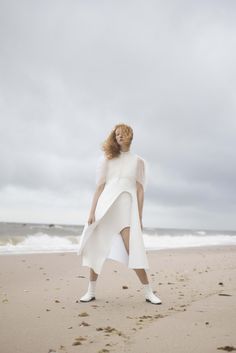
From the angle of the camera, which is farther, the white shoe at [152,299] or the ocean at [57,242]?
the ocean at [57,242]

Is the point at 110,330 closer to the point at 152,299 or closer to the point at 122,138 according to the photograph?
the point at 152,299

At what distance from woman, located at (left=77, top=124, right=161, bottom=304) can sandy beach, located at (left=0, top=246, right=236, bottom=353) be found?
0.50 meters

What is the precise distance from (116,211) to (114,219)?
0.35 ft

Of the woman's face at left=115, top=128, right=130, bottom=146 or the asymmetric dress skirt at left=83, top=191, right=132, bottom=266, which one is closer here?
the asymmetric dress skirt at left=83, top=191, right=132, bottom=266

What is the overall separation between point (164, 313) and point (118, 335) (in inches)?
39.1

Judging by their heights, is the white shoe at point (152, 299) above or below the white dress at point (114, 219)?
below

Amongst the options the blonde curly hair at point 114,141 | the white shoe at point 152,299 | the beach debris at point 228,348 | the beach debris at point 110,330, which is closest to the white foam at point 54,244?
the blonde curly hair at point 114,141

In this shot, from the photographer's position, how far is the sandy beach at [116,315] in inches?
112

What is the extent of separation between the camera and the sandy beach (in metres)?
2.85

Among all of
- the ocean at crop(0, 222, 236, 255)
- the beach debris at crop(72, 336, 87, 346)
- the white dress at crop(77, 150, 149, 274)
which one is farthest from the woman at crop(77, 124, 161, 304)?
the ocean at crop(0, 222, 236, 255)

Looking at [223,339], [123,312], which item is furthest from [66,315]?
[223,339]

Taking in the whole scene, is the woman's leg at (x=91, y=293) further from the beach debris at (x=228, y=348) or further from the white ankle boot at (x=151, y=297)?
the beach debris at (x=228, y=348)

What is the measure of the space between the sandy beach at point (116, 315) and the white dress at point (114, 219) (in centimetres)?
60

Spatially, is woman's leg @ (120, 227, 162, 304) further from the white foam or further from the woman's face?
the white foam
